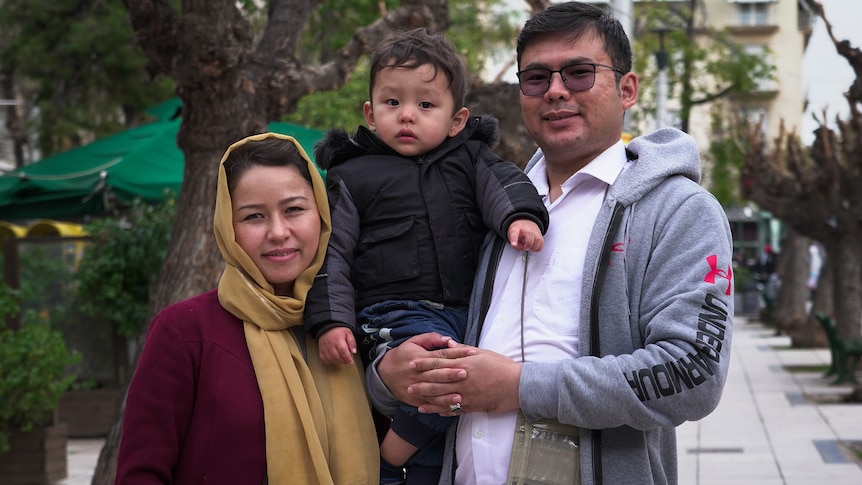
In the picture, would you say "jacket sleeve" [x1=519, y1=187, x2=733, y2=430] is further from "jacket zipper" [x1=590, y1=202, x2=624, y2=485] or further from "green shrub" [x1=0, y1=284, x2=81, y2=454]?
"green shrub" [x1=0, y1=284, x2=81, y2=454]

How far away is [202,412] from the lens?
2.87 meters

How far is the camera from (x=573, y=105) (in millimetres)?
2973

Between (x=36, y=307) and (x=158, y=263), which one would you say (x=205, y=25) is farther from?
(x=36, y=307)

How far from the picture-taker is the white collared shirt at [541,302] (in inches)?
111

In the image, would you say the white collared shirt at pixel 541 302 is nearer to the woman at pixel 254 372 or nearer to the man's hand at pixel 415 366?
the man's hand at pixel 415 366

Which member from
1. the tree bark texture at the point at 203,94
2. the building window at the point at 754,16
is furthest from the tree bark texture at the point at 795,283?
the building window at the point at 754,16

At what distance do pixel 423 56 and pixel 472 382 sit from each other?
1.11 meters

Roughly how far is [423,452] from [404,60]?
1.20 m

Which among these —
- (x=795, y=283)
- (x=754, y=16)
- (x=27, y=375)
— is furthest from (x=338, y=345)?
(x=754, y=16)

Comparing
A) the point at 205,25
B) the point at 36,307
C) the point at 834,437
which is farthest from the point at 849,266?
the point at 205,25

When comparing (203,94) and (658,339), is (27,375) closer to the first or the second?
(203,94)

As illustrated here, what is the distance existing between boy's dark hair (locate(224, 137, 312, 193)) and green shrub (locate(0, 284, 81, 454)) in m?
5.22

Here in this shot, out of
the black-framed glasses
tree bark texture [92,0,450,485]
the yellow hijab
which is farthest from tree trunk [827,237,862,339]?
the yellow hijab

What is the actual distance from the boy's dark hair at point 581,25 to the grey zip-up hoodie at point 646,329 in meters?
0.32
